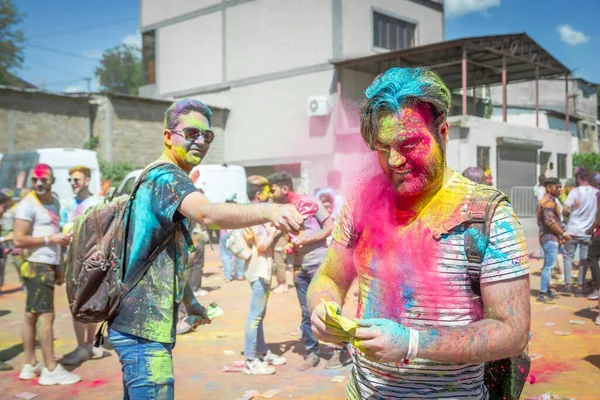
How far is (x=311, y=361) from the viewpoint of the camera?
20.1 ft

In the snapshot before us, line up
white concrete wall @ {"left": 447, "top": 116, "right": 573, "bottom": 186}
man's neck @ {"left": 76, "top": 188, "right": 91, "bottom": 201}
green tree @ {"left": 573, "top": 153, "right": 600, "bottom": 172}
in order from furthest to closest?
green tree @ {"left": 573, "top": 153, "right": 600, "bottom": 172}, white concrete wall @ {"left": 447, "top": 116, "right": 573, "bottom": 186}, man's neck @ {"left": 76, "top": 188, "right": 91, "bottom": 201}

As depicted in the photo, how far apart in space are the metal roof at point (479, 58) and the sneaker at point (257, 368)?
528 inches

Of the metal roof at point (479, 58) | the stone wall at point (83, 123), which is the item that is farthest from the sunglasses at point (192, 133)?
the stone wall at point (83, 123)

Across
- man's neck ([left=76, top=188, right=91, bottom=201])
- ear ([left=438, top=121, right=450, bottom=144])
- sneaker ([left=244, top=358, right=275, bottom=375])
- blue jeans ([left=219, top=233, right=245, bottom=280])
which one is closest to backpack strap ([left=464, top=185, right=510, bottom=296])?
ear ([left=438, top=121, right=450, bottom=144])

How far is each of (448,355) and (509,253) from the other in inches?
14.9

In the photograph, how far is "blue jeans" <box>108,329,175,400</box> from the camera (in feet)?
8.82

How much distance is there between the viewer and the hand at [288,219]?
2.29 metres

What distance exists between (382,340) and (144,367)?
1.58 m

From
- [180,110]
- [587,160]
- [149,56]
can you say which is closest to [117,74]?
[149,56]

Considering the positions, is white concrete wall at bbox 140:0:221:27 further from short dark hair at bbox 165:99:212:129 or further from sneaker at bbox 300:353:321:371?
short dark hair at bbox 165:99:212:129

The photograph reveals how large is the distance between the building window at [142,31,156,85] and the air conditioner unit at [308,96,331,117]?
12.7 meters

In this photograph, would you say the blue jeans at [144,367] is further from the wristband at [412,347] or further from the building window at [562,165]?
the building window at [562,165]

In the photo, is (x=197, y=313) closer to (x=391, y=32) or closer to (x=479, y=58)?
(x=479, y=58)

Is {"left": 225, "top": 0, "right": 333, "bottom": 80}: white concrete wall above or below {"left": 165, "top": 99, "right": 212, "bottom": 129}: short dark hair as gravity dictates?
above
